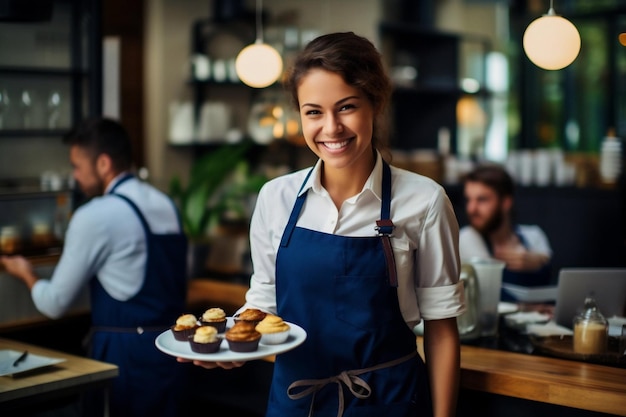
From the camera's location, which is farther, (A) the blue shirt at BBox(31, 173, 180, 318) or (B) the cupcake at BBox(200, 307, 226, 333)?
(A) the blue shirt at BBox(31, 173, 180, 318)

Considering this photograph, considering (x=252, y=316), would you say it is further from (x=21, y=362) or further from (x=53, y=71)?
(x=53, y=71)

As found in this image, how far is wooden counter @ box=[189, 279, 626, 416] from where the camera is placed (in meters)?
2.41

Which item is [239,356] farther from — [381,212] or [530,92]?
[530,92]

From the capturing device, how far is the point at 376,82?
2.13 m

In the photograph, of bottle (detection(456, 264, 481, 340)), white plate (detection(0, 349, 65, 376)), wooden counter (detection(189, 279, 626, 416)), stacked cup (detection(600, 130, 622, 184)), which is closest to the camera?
wooden counter (detection(189, 279, 626, 416))

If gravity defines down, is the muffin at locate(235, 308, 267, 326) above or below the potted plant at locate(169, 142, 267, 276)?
below

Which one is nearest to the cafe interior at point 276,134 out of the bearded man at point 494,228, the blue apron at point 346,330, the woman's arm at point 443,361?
the woman's arm at point 443,361

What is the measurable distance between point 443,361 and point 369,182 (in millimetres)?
508

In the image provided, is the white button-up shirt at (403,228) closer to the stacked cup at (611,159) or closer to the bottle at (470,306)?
the bottle at (470,306)

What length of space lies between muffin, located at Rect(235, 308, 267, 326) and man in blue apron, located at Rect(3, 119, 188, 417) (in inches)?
47.1

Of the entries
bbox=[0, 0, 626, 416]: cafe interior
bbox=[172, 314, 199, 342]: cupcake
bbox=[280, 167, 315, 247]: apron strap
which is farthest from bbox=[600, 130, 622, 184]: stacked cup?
bbox=[172, 314, 199, 342]: cupcake

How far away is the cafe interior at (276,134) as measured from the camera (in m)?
2.86

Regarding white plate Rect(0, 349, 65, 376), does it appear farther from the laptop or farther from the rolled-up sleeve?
the laptop

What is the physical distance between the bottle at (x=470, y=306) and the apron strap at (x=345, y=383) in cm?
78
